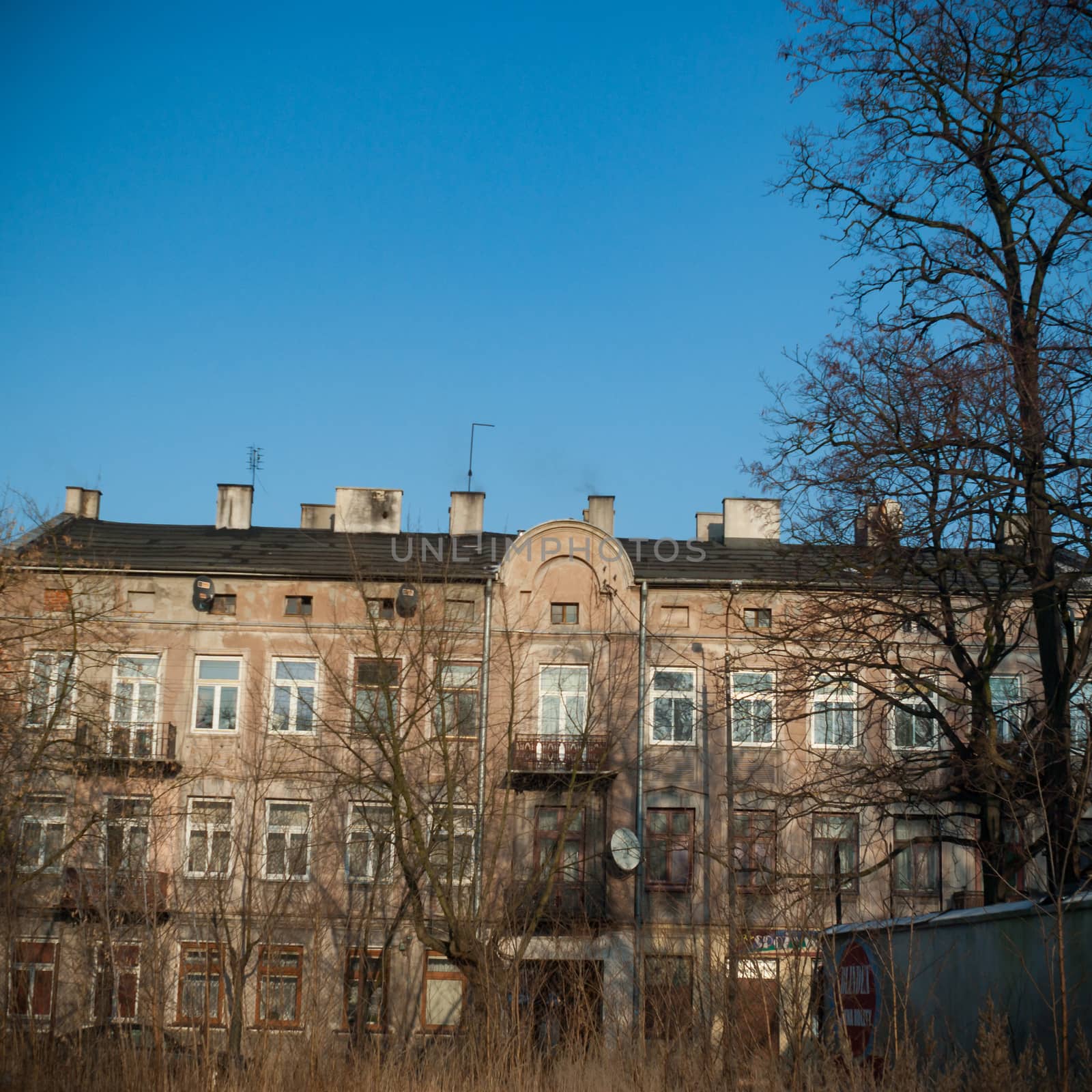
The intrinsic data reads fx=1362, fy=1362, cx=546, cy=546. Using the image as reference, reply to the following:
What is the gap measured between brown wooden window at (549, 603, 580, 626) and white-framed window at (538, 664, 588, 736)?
97 cm

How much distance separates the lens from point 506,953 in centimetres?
2498

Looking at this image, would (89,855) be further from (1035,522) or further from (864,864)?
(1035,522)

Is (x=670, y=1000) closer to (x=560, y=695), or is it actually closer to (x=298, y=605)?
(x=560, y=695)

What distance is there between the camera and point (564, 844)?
2803 centimetres

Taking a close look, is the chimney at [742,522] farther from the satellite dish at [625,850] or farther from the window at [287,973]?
the window at [287,973]

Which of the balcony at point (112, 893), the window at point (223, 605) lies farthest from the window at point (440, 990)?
the window at point (223, 605)

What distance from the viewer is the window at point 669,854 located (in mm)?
28344

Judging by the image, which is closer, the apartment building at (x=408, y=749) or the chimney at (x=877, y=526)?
the chimney at (x=877, y=526)

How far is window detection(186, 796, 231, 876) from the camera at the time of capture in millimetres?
25391

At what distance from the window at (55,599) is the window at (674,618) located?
12529 mm

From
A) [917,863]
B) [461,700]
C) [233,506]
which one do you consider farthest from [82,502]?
[917,863]

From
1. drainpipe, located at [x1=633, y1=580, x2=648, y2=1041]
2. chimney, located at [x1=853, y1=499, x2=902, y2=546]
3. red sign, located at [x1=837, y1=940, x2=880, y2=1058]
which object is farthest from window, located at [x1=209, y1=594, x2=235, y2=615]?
red sign, located at [x1=837, y1=940, x2=880, y2=1058]

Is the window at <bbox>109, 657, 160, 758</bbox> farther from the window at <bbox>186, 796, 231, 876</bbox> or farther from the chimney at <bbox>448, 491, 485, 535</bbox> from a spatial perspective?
the chimney at <bbox>448, 491, 485, 535</bbox>

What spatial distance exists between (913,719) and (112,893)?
1602 cm
